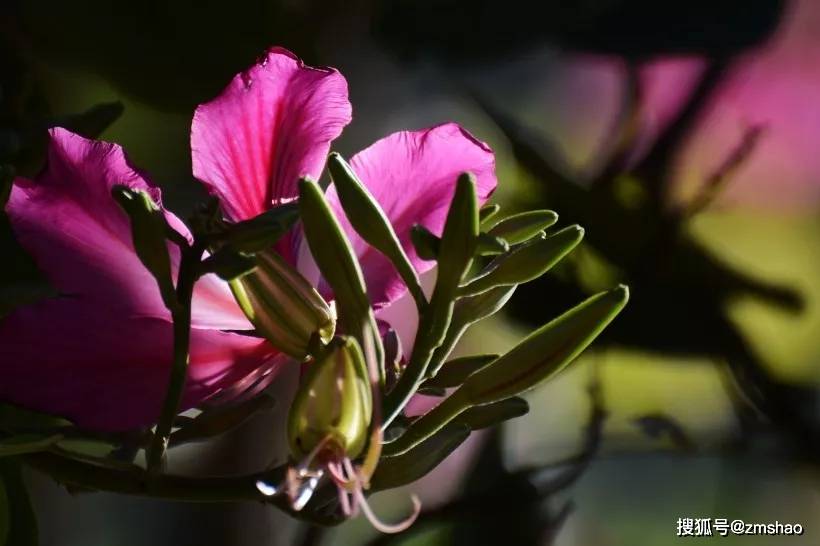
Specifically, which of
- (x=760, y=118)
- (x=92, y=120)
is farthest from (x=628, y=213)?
(x=92, y=120)

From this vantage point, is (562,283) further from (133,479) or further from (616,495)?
(133,479)

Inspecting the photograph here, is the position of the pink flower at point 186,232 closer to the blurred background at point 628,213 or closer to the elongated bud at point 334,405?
the elongated bud at point 334,405

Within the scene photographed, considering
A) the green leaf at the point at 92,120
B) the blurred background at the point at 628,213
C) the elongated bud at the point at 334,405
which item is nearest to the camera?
the elongated bud at the point at 334,405

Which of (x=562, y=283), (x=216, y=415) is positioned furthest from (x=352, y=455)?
(x=562, y=283)

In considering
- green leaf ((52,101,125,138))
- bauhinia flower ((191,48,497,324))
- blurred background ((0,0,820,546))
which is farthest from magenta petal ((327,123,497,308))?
blurred background ((0,0,820,546))

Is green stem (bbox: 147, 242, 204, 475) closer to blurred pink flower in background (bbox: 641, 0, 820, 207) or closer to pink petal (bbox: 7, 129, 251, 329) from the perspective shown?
pink petal (bbox: 7, 129, 251, 329)

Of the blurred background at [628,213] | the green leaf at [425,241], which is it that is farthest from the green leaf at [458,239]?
the blurred background at [628,213]
